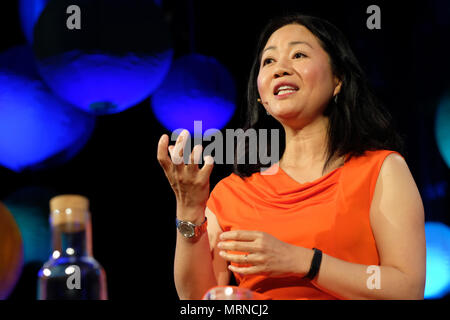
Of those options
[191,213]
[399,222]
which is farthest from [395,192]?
[191,213]

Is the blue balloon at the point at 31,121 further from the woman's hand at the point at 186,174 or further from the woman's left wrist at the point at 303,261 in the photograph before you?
the woman's left wrist at the point at 303,261

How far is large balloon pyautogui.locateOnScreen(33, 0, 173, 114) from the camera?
209 cm

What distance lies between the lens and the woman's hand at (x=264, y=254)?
54.8 inches

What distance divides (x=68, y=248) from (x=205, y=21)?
223 cm

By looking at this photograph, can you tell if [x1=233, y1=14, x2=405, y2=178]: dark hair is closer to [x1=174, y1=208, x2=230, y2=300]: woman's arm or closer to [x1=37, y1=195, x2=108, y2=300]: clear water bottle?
[x1=174, y1=208, x2=230, y2=300]: woman's arm

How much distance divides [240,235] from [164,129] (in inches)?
74.4

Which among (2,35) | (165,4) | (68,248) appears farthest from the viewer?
(165,4)

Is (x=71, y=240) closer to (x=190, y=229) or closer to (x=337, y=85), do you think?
(x=190, y=229)

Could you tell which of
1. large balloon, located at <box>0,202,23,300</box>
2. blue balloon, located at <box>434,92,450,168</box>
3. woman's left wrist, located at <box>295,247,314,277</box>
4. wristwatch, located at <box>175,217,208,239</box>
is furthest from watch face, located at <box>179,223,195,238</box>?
blue balloon, located at <box>434,92,450,168</box>

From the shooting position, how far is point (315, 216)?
5.58 ft

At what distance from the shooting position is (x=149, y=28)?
2.19 m

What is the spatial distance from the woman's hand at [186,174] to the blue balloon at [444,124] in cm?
170
